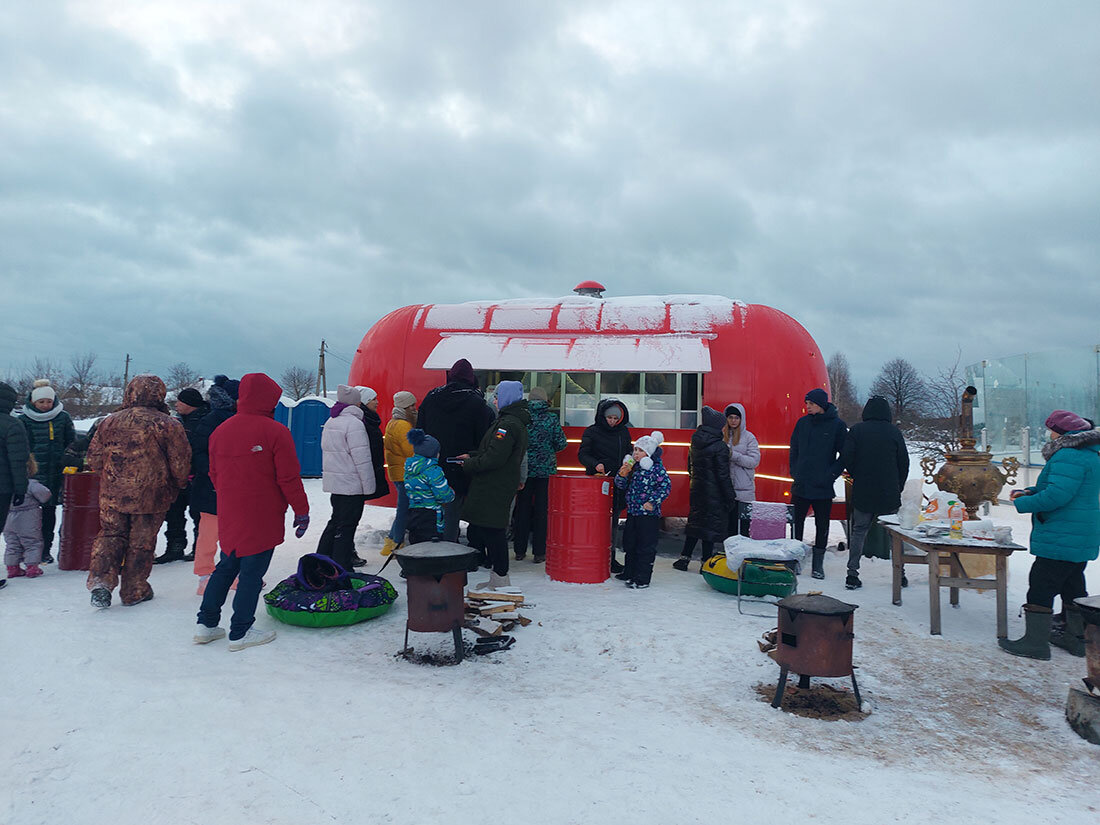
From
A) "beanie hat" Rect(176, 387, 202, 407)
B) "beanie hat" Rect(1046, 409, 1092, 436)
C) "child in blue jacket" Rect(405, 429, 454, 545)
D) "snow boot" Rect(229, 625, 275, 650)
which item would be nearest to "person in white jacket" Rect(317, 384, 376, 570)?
"child in blue jacket" Rect(405, 429, 454, 545)

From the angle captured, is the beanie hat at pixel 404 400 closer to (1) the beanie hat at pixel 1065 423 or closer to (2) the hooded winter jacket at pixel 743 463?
(2) the hooded winter jacket at pixel 743 463

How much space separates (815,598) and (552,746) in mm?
1796

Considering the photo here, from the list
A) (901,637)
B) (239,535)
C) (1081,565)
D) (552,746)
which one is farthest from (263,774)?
(1081,565)

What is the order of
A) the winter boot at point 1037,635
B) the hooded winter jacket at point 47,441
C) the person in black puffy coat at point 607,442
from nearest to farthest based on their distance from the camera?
the winter boot at point 1037,635 → the person in black puffy coat at point 607,442 → the hooded winter jacket at point 47,441

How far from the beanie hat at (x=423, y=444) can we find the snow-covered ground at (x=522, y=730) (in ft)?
4.48

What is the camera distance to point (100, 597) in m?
5.21

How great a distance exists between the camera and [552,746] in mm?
3275

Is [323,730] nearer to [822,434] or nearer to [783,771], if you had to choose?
[783,771]

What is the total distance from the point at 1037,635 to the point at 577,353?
5.01 meters

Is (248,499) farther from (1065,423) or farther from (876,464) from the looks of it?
(1065,423)

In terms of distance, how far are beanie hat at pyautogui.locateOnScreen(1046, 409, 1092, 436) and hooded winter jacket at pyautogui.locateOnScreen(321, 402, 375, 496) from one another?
17.9ft

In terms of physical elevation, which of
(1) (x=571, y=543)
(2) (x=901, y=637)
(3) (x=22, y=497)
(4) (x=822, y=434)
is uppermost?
(4) (x=822, y=434)

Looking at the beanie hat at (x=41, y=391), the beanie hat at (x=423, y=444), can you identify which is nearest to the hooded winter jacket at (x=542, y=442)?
the beanie hat at (x=423, y=444)

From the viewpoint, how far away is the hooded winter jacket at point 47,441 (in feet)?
22.3
